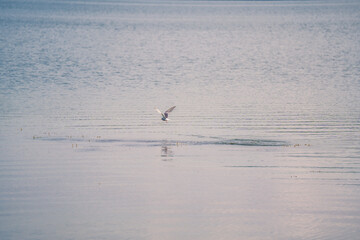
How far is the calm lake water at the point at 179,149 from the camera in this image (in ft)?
52.4

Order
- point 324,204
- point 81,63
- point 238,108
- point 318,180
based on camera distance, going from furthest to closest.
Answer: point 81,63
point 238,108
point 318,180
point 324,204

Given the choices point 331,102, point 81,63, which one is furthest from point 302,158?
point 81,63

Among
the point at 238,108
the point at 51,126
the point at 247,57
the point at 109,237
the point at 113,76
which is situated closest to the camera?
the point at 109,237

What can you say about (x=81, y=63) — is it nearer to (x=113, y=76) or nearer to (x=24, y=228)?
(x=113, y=76)

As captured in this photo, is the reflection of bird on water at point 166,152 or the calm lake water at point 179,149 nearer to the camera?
the calm lake water at point 179,149

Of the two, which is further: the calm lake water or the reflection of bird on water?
the reflection of bird on water

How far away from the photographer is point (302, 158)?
71.7ft

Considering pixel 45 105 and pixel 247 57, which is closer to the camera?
pixel 45 105

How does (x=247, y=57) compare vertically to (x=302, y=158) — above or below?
Result: above

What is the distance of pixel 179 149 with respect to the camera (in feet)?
76.6

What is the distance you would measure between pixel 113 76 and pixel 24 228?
3112 cm

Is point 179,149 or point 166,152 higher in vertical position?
point 179,149

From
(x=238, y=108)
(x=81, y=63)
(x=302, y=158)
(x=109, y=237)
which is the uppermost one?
(x=81, y=63)

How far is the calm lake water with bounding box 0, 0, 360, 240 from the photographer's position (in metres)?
16.0
